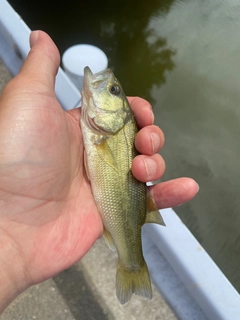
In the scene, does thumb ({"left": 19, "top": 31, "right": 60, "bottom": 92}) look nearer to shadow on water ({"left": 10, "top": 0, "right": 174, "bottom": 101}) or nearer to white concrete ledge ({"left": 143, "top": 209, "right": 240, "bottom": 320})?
white concrete ledge ({"left": 143, "top": 209, "right": 240, "bottom": 320})

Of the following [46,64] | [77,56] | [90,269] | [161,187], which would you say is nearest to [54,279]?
[90,269]

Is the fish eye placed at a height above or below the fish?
above

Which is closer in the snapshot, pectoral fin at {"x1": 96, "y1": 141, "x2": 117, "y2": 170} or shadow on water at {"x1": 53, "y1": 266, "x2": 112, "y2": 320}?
pectoral fin at {"x1": 96, "y1": 141, "x2": 117, "y2": 170}

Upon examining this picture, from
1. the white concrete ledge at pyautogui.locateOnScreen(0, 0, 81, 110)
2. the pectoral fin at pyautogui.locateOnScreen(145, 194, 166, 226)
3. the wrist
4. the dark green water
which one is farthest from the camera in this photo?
the dark green water

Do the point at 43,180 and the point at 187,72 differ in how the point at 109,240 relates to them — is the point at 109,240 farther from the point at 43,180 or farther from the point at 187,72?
the point at 187,72

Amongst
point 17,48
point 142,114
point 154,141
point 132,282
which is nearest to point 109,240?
point 132,282

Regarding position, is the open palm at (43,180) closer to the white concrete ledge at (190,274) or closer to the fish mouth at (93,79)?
the fish mouth at (93,79)

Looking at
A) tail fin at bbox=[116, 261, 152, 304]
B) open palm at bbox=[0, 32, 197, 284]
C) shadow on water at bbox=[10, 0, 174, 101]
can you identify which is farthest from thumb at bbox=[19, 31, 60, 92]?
shadow on water at bbox=[10, 0, 174, 101]

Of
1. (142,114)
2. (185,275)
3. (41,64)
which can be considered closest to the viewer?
(41,64)
